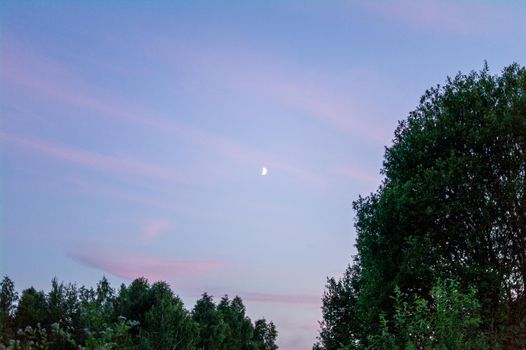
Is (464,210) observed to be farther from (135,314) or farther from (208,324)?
(208,324)

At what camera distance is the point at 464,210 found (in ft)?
99.9

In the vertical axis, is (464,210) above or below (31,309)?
above

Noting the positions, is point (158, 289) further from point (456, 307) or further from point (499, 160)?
point (456, 307)

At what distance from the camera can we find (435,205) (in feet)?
101

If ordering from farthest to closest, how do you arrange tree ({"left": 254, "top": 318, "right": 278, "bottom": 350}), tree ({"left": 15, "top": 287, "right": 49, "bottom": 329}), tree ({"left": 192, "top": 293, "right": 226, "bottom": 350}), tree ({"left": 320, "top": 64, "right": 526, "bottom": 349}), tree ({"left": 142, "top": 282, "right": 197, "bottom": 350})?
tree ({"left": 254, "top": 318, "right": 278, "bottom": 350})
tree ({"left": 192, "top": 293, "right": 226, "bottom": 350})
tree ({"left": 15, "top": 287, "right": 49, "bottom": 329})
tree ({"left": 142, "top": 282, "right": 197, "bottom": 350})
tree ({"left": 320, "top": 64, "right": 526, "bottom": 349})

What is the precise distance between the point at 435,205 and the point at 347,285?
2586cm

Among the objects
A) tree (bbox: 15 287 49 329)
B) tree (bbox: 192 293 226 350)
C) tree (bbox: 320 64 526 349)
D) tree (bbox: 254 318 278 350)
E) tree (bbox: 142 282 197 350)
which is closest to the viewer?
tree (bbox: 320 64 526 349)

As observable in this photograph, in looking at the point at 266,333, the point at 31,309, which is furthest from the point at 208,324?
the point at 266,333

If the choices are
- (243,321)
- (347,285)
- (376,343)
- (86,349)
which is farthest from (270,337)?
(86,349)

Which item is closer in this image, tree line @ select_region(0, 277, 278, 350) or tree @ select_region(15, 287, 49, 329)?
tree line @ select_region(0, 277, 278, 350)

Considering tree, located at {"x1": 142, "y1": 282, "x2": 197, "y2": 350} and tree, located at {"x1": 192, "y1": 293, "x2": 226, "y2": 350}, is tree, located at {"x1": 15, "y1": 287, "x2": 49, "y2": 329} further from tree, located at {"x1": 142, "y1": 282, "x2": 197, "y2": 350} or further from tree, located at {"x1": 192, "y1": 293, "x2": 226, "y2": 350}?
tree, located at {"x1": 192, "y1": 293, "x2": 226, "y2": 350}

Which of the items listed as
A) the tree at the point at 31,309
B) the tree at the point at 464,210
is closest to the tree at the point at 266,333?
the tree at the point at 31,309

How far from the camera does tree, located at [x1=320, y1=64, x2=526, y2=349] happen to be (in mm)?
29859

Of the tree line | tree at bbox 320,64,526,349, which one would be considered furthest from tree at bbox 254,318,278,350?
tree at bbox 320,64,526,349
